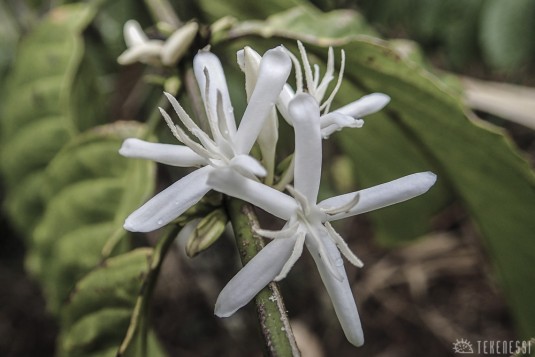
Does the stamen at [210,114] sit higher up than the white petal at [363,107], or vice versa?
the stamen at [210,114]

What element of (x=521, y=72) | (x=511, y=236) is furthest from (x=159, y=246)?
(x=521, y=72)

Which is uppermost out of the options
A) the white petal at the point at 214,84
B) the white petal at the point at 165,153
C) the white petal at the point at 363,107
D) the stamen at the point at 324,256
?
the white petal at the point at 214,84

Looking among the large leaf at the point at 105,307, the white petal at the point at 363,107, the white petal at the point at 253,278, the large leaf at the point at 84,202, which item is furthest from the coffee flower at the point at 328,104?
the large leaf at the point at 84,202

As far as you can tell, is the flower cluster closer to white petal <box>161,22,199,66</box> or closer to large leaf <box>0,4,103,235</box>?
white petal <box>161,22,199,66</box>

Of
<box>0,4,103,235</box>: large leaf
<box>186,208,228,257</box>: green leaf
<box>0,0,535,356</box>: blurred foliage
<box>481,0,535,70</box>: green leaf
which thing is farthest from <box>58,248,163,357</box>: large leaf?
<box>481,0,535,70</box>: green leaf

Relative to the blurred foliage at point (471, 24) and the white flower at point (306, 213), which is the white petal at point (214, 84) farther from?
the blurred foliage at point (471, 24)

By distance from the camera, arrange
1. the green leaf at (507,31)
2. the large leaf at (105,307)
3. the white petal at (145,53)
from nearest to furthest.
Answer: the large leaf at (105,307), the white petal at (145,53), the green leaf at (507,31)
